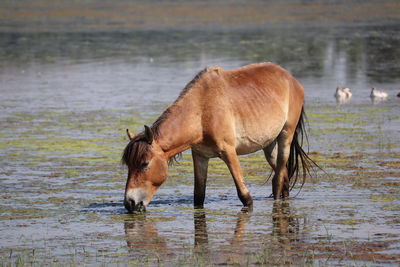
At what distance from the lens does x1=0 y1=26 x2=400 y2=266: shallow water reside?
7.49 meters

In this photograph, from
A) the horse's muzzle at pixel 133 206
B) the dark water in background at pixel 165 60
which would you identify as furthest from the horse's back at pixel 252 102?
the dark water in background at pixel 165 60

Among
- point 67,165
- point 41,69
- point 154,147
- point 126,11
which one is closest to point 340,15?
point 126,11

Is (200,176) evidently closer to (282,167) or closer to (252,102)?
(252,102)

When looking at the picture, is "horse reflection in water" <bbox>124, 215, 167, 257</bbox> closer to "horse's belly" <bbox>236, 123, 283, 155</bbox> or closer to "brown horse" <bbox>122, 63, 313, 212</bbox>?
"brown horse" <bbox>122, 63, 313, 212</bbox>

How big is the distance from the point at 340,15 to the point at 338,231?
37.7m

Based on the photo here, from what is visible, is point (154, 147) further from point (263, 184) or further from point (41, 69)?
point (41, 69)

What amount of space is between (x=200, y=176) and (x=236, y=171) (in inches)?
18.4

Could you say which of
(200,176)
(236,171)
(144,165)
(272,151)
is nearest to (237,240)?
(144,165)

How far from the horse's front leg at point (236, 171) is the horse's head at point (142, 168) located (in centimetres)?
72

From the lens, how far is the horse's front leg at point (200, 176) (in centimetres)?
948

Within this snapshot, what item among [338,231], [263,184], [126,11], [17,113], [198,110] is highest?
[198,110]

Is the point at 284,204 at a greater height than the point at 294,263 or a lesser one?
lesser

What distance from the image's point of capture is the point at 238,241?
306 inches

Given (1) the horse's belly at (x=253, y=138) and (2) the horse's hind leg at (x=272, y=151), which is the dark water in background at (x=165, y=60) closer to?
(2) the horse's hind leg at (x=272, y=151)
